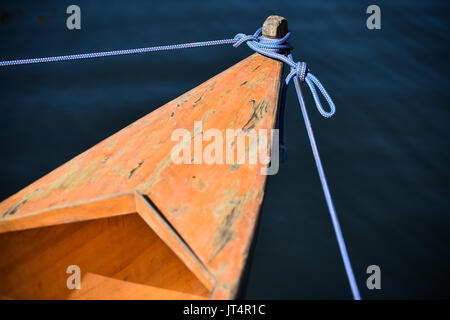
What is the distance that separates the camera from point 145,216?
1.43 metres

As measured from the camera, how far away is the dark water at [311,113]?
7.59 ft

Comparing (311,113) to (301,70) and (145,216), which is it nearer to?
(301,70)

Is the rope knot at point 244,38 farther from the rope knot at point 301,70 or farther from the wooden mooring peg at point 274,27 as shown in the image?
the rope knot at point 301,70

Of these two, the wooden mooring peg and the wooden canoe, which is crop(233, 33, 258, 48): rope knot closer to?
the wooden mooring peg

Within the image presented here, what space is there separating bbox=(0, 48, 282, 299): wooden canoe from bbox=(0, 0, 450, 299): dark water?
0.75m

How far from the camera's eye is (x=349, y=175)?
8.89 feet

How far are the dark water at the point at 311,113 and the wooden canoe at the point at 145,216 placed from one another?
754mm

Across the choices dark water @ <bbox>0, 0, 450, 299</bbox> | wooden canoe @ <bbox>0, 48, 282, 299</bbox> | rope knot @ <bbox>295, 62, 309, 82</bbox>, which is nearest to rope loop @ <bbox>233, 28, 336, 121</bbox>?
rope knot @ <bbox>295, 62, 309, 82</bbox>

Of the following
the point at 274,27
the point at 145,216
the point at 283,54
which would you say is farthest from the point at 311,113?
the point at 145,216

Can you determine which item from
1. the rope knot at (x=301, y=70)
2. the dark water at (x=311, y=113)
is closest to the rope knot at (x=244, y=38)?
the rope knot at (x=301, y=70)

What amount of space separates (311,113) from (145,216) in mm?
1961

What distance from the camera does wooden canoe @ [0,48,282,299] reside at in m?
1.35

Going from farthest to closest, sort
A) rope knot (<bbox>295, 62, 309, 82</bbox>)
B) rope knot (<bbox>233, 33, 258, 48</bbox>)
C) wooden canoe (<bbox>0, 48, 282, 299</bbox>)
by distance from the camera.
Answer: rope knot (<bbox>233, 33, 258, 48</bbox>) < rope knot (<bbox>295, 62, 309, 82</bbox>) < wooden canoe (<bbox>0, 48, 282, 299</bbox>)
